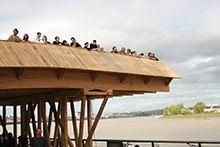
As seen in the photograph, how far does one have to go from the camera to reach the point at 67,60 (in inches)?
497

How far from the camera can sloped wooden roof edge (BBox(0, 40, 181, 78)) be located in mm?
11352

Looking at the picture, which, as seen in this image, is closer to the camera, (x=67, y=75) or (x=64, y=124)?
(x=67, y=75)

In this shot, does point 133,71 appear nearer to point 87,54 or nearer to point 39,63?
point 87,54

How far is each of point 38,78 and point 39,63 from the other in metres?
0.64

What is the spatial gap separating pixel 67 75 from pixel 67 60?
597mm

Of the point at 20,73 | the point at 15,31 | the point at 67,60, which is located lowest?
the point at 20,73

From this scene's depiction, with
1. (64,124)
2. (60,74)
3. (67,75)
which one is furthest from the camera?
(64,124)

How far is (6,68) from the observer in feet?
36.7

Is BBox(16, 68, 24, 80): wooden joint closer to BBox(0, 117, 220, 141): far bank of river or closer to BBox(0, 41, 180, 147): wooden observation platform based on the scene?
BBox(0, 41, 180, 147): wooden observation platform

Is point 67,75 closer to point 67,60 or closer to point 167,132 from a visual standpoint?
point 67,60

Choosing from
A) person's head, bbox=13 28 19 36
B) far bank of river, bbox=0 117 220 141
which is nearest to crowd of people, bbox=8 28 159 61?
person's head, bbox=13 28 19 36

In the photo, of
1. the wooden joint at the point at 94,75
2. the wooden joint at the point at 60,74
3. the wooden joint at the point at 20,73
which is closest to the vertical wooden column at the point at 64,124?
the wooden joint at the point at 94,75

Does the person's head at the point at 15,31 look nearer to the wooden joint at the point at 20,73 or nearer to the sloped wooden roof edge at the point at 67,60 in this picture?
the sloped wooden roof edge at the point at 67,60

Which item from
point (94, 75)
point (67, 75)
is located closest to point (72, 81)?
point (67, 75)
